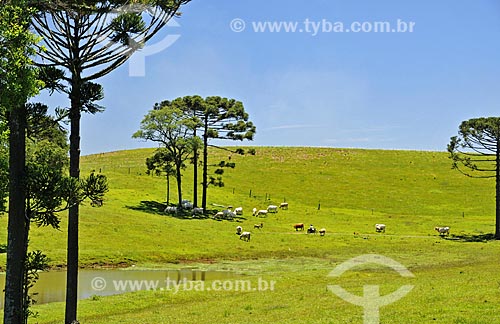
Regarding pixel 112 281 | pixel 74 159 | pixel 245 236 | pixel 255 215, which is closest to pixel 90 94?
pixel 74 159

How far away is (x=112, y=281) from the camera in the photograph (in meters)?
28.8

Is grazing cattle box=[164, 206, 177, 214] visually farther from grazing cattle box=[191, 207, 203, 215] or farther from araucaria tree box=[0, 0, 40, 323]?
araucaria tree box=[0, 0, 40, 323]

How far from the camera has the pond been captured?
25.6 metres

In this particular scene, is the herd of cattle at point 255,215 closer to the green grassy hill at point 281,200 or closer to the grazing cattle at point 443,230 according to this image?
the grazing cattle at point 443,230

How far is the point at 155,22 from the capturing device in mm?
16578

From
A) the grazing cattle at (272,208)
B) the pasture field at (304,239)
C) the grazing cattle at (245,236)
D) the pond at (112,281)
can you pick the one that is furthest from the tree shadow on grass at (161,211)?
the pond at (112,281)

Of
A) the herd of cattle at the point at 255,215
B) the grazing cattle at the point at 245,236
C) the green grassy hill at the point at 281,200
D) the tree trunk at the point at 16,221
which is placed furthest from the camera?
the herd of cattle at the point at 255,215

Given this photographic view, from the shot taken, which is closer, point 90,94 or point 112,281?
point 90,94

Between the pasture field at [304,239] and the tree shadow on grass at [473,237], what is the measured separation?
12 cm

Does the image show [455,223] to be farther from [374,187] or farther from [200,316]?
[200,316]

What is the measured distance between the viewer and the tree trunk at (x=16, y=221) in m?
13.0

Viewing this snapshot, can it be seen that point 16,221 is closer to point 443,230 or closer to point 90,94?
point 90,94

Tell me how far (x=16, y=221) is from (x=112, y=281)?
53.8ft

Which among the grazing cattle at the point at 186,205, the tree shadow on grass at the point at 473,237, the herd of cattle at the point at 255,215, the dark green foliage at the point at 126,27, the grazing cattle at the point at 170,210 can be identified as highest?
the dark green foliage at the point at 126,27
